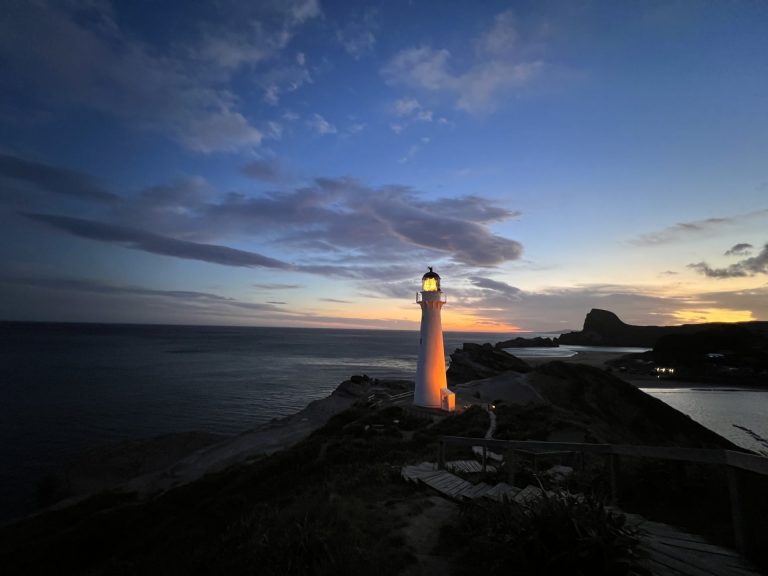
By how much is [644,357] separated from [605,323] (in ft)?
420

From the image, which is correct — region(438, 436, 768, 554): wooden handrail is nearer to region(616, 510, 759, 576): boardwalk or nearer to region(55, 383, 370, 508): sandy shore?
region(616, 510, 759, 576): boardwalk

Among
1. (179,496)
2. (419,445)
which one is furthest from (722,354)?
(179,496)

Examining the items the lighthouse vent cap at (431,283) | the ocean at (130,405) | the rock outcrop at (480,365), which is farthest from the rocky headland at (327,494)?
the rock outcrop at (480,365)

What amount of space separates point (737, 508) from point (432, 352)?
64.9 ft

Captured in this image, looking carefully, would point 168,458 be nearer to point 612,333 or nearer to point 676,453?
point 676,453

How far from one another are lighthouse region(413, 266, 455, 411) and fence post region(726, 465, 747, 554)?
1930cm

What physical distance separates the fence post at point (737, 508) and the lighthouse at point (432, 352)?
19.3m

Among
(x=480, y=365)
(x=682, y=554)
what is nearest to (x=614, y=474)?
(x=682, y=554)

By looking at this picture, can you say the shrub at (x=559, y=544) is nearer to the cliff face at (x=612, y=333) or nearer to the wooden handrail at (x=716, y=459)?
the wooden handrail at (x=716, y=459)

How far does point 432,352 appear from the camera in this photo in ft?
78.3

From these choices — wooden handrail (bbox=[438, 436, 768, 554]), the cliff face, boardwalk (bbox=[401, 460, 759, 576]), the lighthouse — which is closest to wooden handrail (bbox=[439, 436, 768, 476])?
wooden handrail (bbox=[438, 436, 768, 554])

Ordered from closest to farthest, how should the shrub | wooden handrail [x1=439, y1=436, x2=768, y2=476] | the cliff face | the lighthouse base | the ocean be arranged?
the shrub < wooden handrail [x1=439, y1=436, x2=768, y2=476] < the lighthouse base < the ocean < the cliff face

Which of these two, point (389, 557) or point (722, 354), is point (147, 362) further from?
point (722, 354)

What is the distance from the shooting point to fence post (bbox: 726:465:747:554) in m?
4.12
